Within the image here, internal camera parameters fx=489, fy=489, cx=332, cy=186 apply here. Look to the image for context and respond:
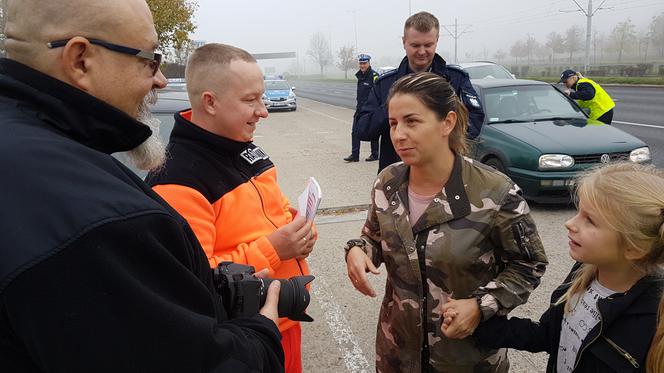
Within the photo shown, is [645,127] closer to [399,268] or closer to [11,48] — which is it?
[399,268]

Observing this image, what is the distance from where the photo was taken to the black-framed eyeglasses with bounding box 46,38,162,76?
1.06 m

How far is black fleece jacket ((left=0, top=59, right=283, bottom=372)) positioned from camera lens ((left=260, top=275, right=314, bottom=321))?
0.38 m

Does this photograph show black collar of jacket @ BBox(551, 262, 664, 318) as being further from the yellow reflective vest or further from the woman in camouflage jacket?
the yellow reflective vest

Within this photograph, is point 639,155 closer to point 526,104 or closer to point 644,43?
point 526,104

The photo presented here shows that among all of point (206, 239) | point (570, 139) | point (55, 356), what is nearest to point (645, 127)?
point (570, 139)

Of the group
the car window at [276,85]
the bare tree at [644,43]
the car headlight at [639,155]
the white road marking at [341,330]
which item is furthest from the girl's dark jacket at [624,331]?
the bare tree at [644,43]

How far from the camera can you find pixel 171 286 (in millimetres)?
967

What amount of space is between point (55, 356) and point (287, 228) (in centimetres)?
112

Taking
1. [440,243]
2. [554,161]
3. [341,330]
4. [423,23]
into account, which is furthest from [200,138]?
[554,161]

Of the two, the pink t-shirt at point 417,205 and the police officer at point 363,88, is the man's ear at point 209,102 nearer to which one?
the pink t-shirt at point 417,205

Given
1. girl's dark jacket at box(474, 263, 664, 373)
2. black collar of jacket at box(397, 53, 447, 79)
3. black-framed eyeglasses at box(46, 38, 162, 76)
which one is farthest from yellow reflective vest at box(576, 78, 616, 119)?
black-framed eyeglasses at box(46, 38, 162, 76)

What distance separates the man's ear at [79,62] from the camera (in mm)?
1064

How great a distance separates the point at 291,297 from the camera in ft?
4.79

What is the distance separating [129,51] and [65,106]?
22 centimetres
